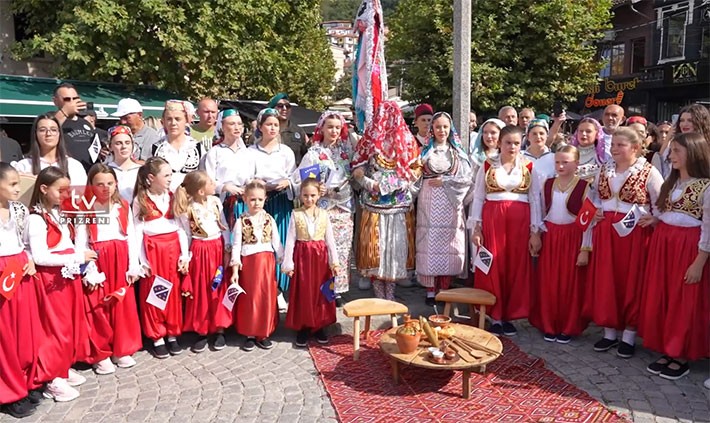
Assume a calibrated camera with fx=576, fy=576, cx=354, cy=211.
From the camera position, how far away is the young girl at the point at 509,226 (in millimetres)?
4953

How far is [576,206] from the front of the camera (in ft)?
15.6

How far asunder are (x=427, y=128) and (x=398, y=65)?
11176 mm

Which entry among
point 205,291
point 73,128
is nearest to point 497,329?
point 205,291

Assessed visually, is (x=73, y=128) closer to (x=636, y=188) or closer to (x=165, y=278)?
(x=165, y=278)

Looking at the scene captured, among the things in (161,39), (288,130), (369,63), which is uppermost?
(161,39)

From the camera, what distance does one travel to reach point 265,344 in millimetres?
4828

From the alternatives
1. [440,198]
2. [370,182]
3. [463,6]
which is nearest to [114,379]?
[370,182]

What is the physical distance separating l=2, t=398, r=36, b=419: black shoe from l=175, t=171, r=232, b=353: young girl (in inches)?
50.9

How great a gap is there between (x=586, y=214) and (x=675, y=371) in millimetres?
1303

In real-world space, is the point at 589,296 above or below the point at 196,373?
above

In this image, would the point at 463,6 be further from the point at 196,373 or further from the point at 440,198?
the point at 196,373

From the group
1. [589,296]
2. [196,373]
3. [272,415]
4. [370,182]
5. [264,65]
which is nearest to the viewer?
[272,415]

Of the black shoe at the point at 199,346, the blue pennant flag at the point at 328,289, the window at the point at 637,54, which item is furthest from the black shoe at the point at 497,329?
the window at the point at 637,54

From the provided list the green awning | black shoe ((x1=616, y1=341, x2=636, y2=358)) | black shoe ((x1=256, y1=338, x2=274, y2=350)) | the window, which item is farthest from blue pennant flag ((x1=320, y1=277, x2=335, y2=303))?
the window
